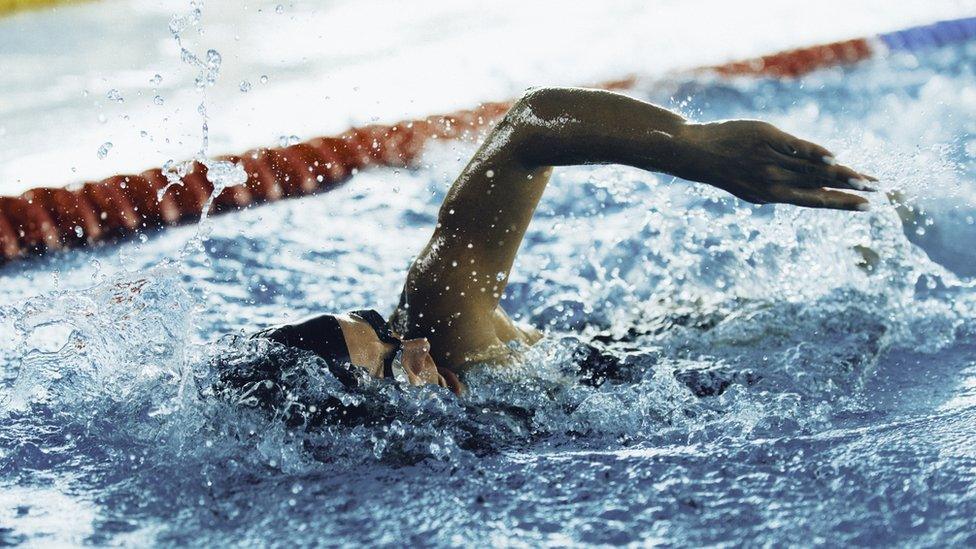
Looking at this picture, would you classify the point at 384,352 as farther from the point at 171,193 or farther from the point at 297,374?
the point at 171,193

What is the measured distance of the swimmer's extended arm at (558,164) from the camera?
50.7 inches

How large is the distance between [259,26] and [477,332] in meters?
4.21

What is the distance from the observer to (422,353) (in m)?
1.50

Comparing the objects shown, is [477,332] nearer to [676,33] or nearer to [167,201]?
[167,201]

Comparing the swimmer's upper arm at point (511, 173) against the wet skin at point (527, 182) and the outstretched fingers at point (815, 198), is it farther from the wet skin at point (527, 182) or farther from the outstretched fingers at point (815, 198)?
the outstretched fingers at point (815, 198)

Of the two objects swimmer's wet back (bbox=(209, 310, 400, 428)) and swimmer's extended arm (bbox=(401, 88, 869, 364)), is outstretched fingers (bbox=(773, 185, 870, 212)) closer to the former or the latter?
swimmer's extended arm (bbox=(401, 88, 869, 364))

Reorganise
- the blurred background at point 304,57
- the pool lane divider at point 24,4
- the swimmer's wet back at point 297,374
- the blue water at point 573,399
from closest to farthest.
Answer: the blue water at point 573,399
the swimmer's wet back at point 297,374
the blurred background at point 304,57
the pool lane divider at point 24,4

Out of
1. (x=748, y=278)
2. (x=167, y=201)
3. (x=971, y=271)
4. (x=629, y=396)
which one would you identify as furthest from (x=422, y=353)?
(x=167, y=201)

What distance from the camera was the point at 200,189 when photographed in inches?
123

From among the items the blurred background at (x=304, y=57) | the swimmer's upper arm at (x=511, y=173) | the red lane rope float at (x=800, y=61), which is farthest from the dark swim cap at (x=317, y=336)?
the red lane rope float at (x=800, y=61)

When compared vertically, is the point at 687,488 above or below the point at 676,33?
below

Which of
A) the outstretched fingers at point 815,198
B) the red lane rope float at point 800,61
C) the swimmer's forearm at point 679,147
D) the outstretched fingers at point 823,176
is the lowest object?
the outstretched fingers at point 815,198

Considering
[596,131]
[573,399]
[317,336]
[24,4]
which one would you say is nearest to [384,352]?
[317,336]

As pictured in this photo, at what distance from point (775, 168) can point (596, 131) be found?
264mm
